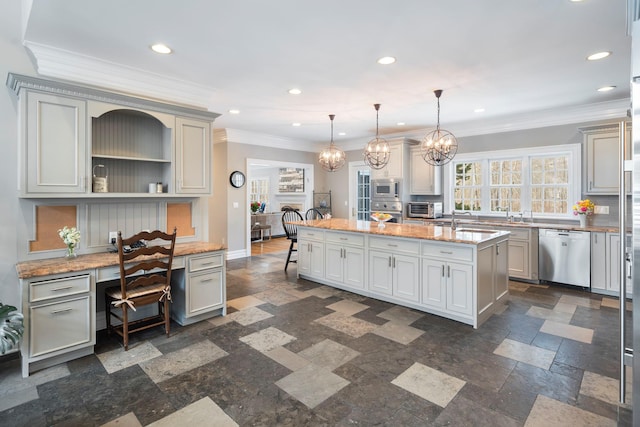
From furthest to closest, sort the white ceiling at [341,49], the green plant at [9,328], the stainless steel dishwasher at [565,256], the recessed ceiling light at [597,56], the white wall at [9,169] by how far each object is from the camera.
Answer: the stainless steel dishwasher at [565,256] < the recessed ceiling light at [597,56] < the white wall at [9,169] < the white ceiling at [341,49] < the green plant at [9,328]

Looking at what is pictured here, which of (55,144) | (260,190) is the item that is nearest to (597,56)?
(55,144)

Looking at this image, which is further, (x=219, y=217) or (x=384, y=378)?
(x=219, y=217)

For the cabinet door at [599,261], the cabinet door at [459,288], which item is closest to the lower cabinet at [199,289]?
the cabinet door at [459,288]

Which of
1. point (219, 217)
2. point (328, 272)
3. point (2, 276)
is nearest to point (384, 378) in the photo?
point (328, 272)

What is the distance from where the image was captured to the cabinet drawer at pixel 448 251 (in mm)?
3482

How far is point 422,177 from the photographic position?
270 inches

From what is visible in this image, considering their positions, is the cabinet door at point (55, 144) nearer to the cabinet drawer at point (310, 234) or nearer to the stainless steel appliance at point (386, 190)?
the cabinet drawer at point (310, 234)

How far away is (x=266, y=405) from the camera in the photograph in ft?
7.39

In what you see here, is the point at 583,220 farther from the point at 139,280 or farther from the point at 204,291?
the point at 139,280

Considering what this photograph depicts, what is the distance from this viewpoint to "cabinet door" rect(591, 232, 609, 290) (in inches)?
181

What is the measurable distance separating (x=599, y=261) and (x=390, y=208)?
11.3ft

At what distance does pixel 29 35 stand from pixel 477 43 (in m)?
3.81

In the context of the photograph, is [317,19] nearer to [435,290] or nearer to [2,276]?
[435,290]

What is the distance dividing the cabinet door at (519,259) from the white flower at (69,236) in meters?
5.68
